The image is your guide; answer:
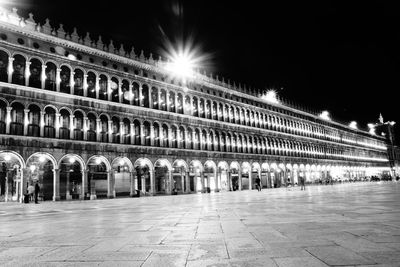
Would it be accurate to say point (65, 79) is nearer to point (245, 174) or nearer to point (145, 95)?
point (145, 95)

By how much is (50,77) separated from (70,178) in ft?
27.6

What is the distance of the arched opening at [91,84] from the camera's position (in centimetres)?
2856

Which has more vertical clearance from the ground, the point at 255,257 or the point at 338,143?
the point at 338,143

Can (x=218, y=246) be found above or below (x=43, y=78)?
below

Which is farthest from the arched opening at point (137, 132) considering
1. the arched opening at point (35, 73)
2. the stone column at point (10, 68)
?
the stone column at point (10, 68)

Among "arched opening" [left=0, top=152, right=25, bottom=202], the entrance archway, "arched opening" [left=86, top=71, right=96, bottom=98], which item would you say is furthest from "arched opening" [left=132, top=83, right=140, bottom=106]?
"arched opening" [left=0, top=152, right=25, bottom=202]

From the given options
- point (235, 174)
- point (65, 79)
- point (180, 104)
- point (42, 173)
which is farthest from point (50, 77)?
point (235, 174)

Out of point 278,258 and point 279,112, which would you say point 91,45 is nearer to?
point 278,258

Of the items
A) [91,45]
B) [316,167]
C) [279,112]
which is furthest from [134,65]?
[316,167]

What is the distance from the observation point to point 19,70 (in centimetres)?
2447

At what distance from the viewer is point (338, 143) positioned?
68.3 m

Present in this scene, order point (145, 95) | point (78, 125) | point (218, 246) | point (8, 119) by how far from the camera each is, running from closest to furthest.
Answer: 1. point (218, 246)
2. point (8, 119)
3. point (78, 125)
4. point (145, 95)

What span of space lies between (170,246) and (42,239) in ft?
8.91

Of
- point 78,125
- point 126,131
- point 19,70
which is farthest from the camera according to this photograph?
point 126,131
